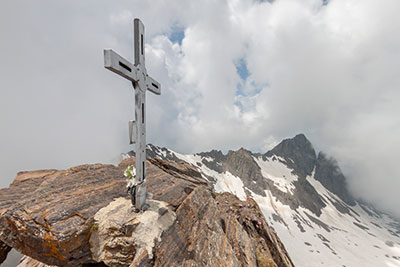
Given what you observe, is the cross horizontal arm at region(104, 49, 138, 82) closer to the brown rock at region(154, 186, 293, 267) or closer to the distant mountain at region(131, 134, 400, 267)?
the brown rock at region(154, 186, 293, 267)

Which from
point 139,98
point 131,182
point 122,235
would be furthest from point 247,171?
point 122,235

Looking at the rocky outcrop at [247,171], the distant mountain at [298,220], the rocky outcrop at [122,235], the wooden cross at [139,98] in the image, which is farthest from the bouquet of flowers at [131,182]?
the rocky outcrop at [247,171]

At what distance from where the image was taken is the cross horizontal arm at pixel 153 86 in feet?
31.3

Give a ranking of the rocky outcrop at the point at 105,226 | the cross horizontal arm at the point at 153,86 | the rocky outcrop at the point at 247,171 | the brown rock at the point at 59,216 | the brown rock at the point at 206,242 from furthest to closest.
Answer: the rocky outcrop at the point at 247,171 → the cross horizontal arm at the point at 153,86 → the brown rock at the point at 206,242 → the rocky outcrop at the point at 105,226 → the brown rock at the point at 59,216

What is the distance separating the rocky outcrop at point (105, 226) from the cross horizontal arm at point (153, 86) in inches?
243

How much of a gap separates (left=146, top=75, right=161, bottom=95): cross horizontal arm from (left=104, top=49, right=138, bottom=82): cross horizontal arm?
1307 millimetres

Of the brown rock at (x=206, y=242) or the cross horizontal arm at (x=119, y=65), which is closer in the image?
the cross horizontal arm at (x=119, y=65)

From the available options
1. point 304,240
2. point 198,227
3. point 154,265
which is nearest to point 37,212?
point 154,265

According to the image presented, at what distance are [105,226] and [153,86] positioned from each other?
25.6ft

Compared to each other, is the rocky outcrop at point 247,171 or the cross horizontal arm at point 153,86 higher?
the rocky outcrop at point 247,171

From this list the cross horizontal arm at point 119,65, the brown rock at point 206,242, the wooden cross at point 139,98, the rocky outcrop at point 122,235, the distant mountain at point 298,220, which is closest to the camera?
the rocky outcrop at point 122,235

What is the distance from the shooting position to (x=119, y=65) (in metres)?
7.20

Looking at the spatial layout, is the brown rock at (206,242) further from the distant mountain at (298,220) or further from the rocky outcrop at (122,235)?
the distant mountain at (298,220)

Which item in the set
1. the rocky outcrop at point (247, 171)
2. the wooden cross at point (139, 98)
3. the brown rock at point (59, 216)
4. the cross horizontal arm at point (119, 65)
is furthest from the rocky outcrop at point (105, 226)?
the rocky outcrop at point (247, 171)
